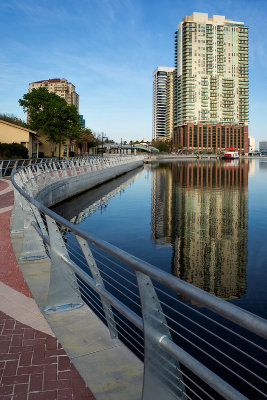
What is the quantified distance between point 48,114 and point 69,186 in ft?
142

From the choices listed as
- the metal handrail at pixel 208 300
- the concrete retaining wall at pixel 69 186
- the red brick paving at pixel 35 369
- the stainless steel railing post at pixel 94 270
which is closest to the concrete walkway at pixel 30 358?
the red brick paving at pixel 35 369

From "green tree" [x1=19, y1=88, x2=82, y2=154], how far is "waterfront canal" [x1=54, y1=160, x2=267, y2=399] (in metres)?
38.3

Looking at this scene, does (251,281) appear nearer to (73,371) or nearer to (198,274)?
(198,274)

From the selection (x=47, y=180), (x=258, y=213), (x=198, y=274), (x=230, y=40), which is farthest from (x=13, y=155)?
(x=230, y=40)

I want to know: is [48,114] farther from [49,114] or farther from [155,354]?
[155,354]

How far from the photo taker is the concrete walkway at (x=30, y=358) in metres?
2.90

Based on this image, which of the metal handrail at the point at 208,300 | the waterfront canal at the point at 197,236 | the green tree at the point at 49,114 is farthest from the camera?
the green tree at the point at 49,114

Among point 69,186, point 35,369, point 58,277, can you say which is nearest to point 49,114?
point 69,186

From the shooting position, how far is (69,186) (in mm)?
25156

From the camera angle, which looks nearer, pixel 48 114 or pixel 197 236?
pixel 197 236

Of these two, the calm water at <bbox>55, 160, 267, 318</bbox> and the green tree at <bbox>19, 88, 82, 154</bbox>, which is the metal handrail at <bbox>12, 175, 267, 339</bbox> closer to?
the calm water at <bbox>55, 160, 267, 318</bbox>

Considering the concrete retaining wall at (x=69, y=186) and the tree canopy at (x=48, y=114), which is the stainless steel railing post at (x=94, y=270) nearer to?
the concrete retaining wall at (x=69, y=186)

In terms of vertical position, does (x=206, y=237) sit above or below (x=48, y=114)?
below

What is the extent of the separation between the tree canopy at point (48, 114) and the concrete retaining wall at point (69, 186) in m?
28.2
